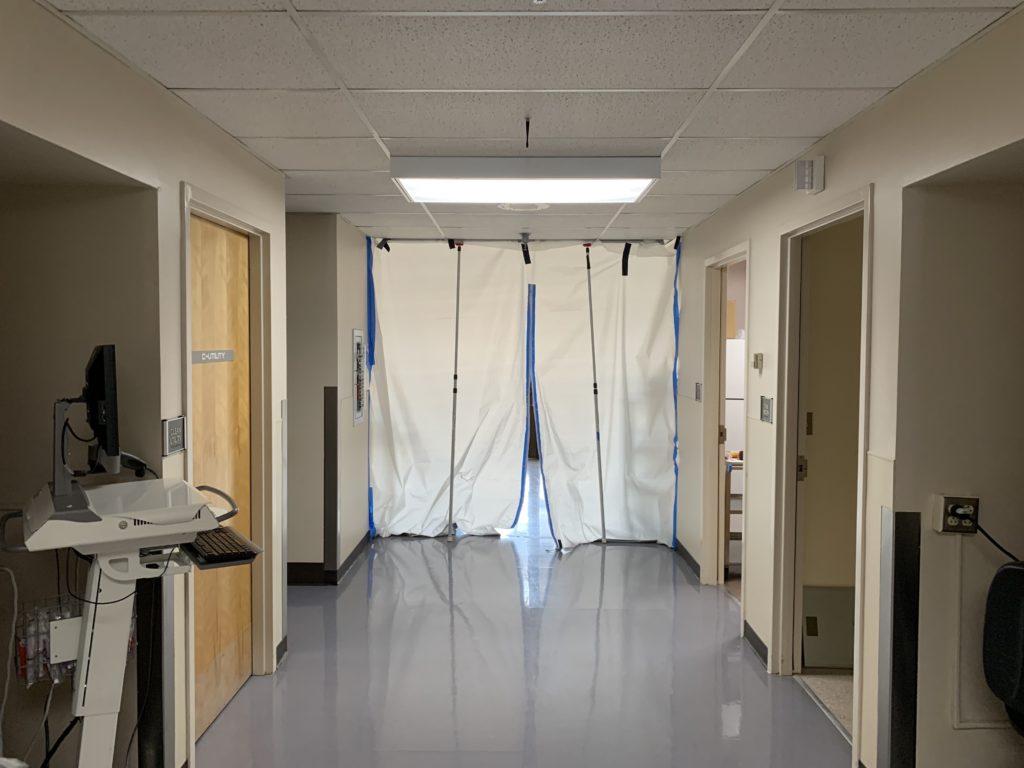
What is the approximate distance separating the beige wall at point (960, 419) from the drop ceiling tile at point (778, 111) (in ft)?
1.35

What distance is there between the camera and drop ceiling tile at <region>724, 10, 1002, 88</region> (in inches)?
73.2

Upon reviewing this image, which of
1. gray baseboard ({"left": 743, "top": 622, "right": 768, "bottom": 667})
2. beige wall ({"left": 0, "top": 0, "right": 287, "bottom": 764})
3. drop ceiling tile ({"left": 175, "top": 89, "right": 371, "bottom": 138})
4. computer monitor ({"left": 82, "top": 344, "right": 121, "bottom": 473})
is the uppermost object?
drop ceiling tile ({"left": 175, "top": 89, "right": 371, "bottom": 138})

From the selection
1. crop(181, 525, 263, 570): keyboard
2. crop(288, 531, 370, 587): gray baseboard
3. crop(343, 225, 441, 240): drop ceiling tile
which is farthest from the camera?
crop(343, 225, 441, 240): drop ceiling tile

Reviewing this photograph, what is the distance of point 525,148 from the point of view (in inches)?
123

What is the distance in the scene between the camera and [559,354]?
5.88 meters

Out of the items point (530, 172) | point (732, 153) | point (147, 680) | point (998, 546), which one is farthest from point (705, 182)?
point (147, 680)

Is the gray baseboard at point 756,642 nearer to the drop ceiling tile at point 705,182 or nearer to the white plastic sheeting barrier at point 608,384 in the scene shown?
the white plastic sheeting barrier at point 608,384

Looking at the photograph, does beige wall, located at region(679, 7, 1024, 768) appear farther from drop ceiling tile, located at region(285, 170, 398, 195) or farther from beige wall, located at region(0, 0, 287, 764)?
beige wall, located at region(0, 0, 287, 764)

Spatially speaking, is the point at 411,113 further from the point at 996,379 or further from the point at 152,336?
the point at 996,379

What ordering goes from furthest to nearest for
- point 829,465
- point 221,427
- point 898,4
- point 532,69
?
point 829,465 < point 221,427 < point 532,69 < point 898,4

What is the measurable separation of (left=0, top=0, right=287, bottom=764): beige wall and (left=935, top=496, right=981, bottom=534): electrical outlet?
253 centimetres

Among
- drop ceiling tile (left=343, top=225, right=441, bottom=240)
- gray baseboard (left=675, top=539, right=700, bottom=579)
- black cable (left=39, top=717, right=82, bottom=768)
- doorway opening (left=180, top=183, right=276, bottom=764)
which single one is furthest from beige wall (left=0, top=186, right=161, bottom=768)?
gray baseboard (left=675, top=539, right=700, bottom=579)

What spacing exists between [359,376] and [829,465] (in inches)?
128

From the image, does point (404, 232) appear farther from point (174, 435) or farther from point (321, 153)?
point (174, 435)
